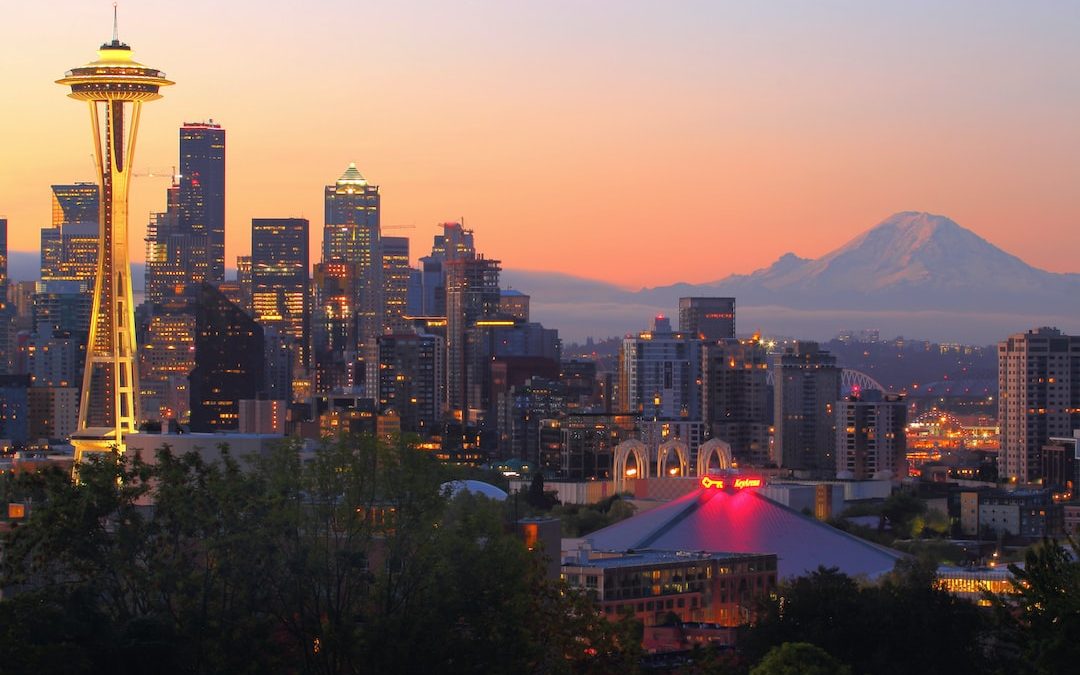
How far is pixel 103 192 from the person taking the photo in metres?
79.8

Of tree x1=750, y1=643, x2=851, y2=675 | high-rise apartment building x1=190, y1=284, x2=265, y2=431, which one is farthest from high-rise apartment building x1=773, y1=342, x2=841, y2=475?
tree x1=750, y1=643, x2=851, y2=675

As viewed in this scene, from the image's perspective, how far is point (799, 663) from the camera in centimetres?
3762

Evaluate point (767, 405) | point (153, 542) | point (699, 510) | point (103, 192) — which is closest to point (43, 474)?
point (153, 542)

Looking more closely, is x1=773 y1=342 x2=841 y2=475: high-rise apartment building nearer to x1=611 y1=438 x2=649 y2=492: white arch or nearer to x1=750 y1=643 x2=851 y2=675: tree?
x1=611 y1=438 x2=649 y2=492: white arch

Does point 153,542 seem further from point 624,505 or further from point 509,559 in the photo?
point 624,505

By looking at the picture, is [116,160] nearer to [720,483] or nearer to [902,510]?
[720,483]

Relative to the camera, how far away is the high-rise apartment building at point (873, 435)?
14675cm

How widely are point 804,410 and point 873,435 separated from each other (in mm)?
18298

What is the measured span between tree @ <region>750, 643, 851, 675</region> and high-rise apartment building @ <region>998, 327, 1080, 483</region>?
4281 inches

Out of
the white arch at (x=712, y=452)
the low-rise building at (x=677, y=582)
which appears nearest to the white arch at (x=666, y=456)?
the white arch at (x=712, y=452)

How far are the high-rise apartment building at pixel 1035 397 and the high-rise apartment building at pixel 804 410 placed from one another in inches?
570

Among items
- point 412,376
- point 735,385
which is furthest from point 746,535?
point 412,376

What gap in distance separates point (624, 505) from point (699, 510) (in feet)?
43.6

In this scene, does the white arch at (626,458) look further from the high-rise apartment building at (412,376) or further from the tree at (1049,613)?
the tree at (1049,613)
